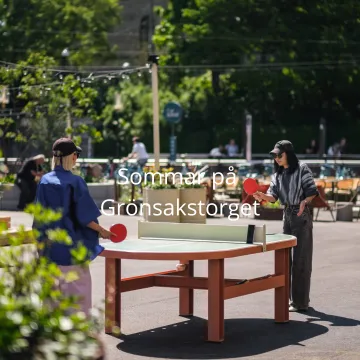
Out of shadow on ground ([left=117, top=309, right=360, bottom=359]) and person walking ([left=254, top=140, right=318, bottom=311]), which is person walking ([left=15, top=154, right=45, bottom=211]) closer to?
person walking ([left=254, top=140, right=318, bottom=311])

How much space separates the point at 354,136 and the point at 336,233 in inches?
1421

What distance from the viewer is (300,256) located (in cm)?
1149

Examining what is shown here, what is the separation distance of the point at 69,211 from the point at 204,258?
1.20 m

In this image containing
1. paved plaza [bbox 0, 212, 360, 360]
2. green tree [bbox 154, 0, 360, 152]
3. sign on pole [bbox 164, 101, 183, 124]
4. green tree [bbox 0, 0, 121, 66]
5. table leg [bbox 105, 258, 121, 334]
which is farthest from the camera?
green tree [bbox 0, 0, 121, 66]

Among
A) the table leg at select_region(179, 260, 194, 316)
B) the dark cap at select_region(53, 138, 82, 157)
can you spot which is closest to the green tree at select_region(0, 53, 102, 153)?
the table leg at select_region(179, 260, 194, 316)

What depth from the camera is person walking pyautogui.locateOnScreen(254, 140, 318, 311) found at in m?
11.4

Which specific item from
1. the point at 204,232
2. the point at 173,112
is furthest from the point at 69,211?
the point at 173,112

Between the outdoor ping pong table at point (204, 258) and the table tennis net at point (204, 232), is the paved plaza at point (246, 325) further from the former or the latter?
the table tennis net at point (204, 232)

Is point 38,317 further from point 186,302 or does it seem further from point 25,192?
point 25,192

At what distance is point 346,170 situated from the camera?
35656 mm

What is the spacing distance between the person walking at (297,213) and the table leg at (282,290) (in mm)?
819

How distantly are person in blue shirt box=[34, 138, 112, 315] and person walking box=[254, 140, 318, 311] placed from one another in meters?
3.10

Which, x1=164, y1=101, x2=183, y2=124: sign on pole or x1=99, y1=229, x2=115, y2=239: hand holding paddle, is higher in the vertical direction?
x1=164, y1=101, x2=183, y2=124: sign on pole

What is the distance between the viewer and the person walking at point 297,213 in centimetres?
1145
